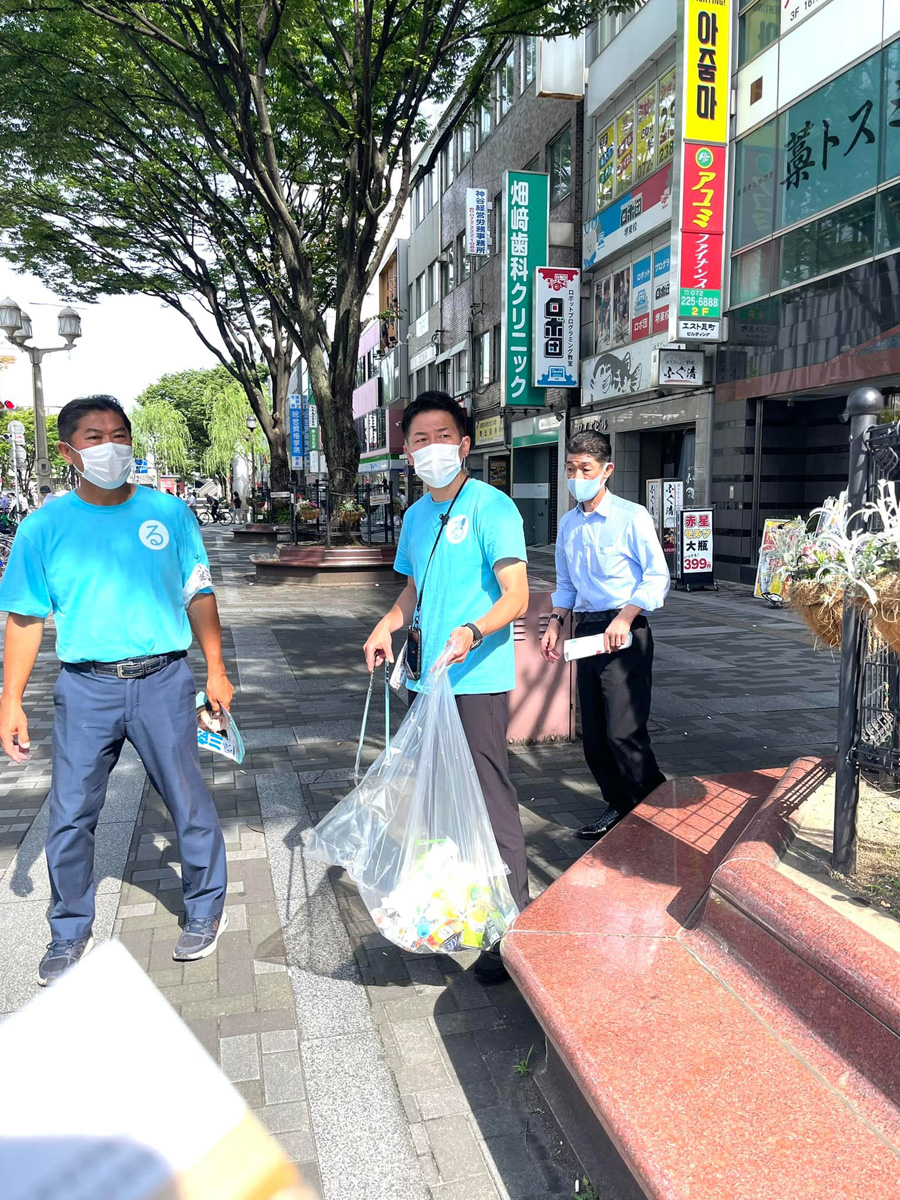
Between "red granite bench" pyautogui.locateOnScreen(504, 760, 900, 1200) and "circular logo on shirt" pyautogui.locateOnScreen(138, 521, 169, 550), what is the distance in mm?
1701

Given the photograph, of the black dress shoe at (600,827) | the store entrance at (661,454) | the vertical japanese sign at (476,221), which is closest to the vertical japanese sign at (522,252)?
the store entrance at (661,454)

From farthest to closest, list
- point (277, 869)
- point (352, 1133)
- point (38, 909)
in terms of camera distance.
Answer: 1. point (277, 869)
2. point (38, 909)
3. point (352, 1133)

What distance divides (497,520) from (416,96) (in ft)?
36.2

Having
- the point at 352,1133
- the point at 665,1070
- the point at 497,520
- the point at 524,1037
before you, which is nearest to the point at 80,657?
the point at 497,520

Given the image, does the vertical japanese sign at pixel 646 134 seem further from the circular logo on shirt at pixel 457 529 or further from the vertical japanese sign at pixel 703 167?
the circular logo on shirt at pixel 457 529

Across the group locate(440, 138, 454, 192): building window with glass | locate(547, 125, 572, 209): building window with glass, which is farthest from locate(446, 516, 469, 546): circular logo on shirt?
locate(440, 138, 454, 192): building window with glass

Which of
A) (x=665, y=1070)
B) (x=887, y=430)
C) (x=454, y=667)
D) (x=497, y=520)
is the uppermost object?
(x=887, y=430)

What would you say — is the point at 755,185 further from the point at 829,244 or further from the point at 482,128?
the point at 482,128

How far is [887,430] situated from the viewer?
2.53m

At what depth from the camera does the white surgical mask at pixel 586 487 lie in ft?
12.6

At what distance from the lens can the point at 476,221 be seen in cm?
2558

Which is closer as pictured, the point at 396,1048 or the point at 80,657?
the point at 396,1048

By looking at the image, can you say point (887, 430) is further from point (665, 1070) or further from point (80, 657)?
point (80, 657)

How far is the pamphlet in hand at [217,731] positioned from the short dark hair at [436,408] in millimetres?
1237
